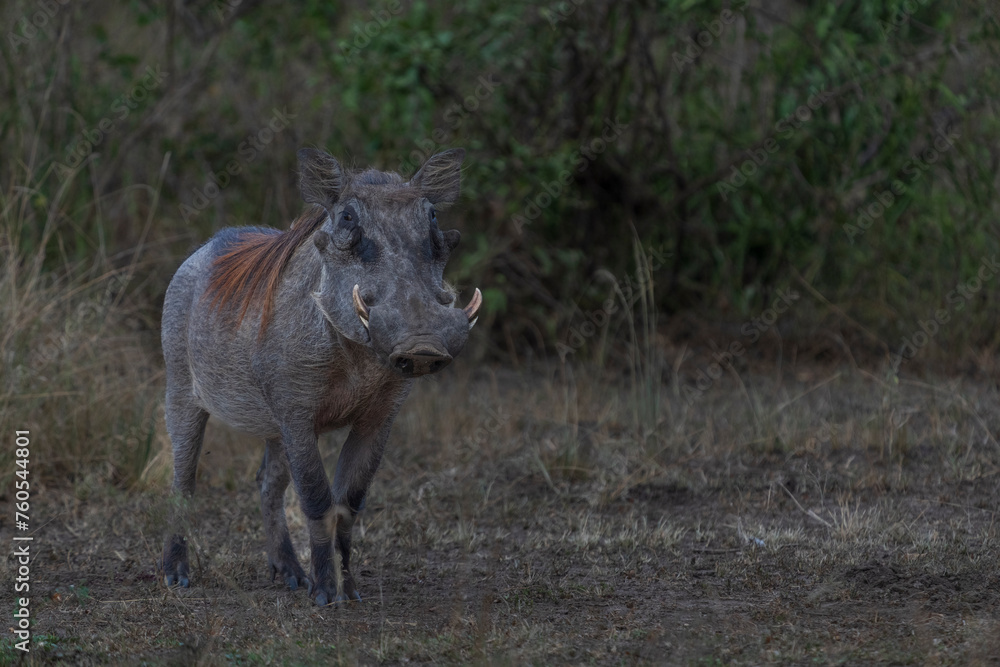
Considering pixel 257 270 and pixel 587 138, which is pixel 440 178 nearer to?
pixel 257 270

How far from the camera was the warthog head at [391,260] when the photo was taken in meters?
3.45

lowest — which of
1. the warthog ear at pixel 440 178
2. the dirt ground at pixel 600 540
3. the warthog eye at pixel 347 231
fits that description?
the dirt ground at pixel 600 540

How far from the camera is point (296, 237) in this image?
13.6 feet

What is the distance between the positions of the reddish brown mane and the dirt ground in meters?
0.70

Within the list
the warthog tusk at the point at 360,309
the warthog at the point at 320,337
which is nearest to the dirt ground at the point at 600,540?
the warthog at the point at 320,337

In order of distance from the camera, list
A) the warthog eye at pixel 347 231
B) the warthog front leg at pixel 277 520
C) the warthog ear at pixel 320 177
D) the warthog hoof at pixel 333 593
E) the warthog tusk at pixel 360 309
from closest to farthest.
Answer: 1. the warthog tusk at pixel 360 309
2. the warthog eye at pixel 347 231
3. the warthog ear at pixel 320 177
4. the warthog hoof at pixel 333 593
5. the warthog front leg at pixel 277 520

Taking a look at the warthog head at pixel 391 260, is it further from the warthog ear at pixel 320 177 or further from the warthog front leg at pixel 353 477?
the warthog front leg at pixel 353 477

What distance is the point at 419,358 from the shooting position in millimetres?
3377

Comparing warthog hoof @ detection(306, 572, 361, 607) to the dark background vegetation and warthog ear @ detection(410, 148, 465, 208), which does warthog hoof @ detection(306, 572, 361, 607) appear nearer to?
warthog ear @ detection(410, 148, 465, 208)

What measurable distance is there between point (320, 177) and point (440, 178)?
383 millimetres

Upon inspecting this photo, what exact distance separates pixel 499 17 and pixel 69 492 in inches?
140

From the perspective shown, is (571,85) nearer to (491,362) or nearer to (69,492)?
(491,362)

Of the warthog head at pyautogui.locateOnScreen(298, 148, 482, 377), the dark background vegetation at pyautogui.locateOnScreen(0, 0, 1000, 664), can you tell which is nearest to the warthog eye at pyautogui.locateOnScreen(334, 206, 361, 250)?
the warthog head at pyautogui.locateOnScreen(298, 148, 482, 377)

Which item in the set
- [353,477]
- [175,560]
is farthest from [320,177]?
[175,560]
